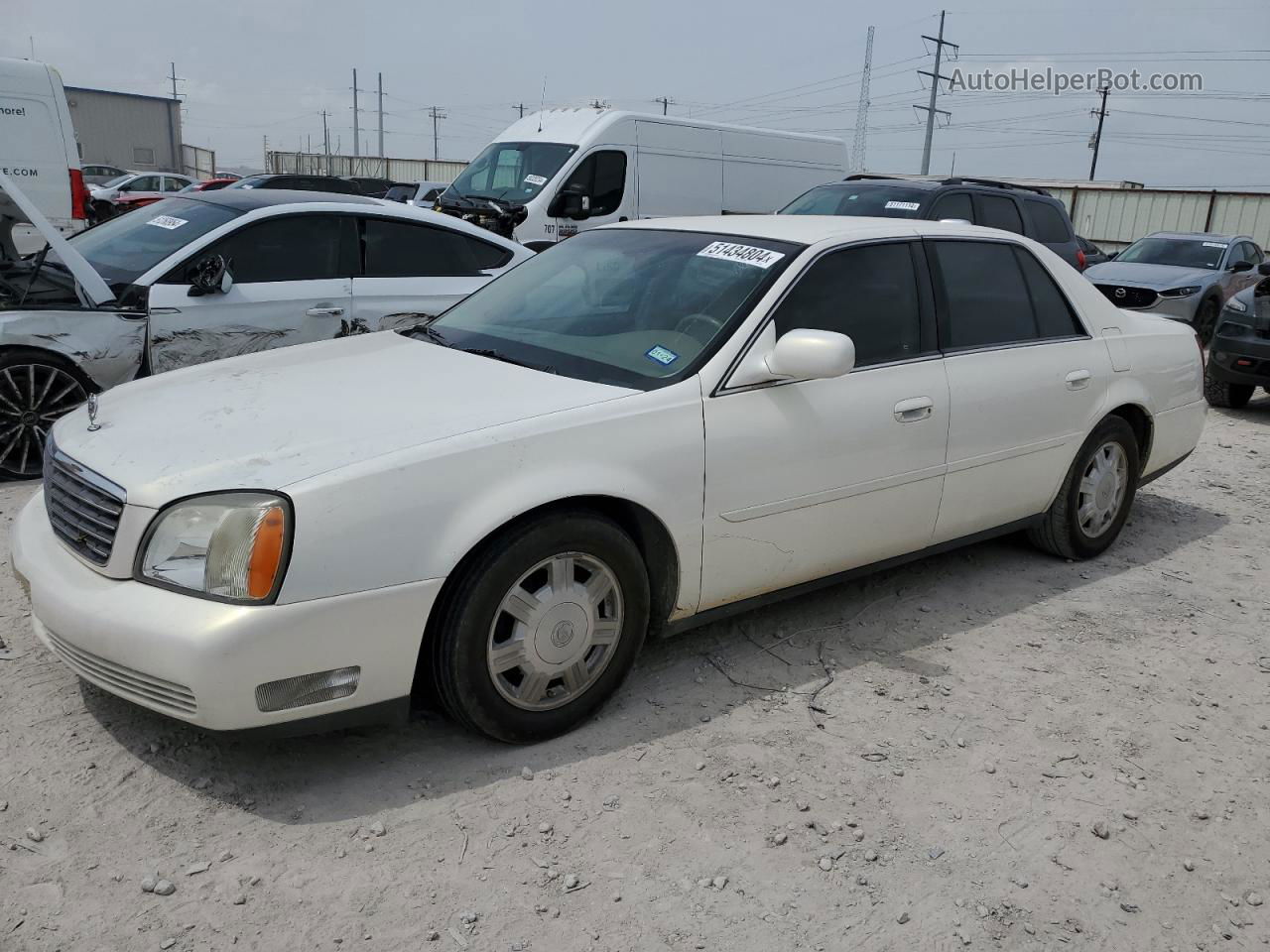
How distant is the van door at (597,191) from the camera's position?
12273 millimetres

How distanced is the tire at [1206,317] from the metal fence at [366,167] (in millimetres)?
28682

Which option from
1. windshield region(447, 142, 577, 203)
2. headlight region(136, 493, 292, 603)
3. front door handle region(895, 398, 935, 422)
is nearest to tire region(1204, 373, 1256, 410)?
front door handle region(895, 398, 935, 422)

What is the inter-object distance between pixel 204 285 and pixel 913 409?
406 cm

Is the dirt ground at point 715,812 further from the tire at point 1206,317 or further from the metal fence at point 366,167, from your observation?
the metal fence at point 366,167

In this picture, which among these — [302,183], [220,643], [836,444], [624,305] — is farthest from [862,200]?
[302,183]

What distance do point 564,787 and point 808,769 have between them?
2.47 ft

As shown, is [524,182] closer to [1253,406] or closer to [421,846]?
[1253,406]

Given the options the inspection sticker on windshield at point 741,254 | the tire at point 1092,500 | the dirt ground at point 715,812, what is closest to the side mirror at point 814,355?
the inspection sticker on windshield at point 741,254

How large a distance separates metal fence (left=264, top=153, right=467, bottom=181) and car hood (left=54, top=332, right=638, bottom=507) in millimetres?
35313

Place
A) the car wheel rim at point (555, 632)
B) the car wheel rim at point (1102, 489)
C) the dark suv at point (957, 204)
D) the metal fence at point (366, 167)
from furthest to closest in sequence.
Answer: the metal fence at point (366, 167), the dark suv at point (957, 204), the car wheel rim at point (1102, 489), the car wheel rim at point (555, 632)

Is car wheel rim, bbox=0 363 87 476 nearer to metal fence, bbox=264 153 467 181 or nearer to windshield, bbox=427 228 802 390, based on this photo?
windshield, bbox=427 228 802 390

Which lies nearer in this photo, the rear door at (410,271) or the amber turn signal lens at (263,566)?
the amber turn signal lens at (263,566)

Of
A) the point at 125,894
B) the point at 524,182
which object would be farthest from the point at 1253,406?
the point at 125,894

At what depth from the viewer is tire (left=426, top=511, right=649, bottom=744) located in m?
2.97
